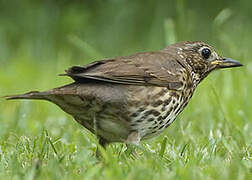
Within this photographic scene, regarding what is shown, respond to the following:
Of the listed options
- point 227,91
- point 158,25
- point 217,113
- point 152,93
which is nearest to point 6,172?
point 152,93

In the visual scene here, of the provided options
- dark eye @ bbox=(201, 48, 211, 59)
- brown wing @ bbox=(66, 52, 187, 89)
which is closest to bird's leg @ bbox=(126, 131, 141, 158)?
brown wing @ bbox=(66, 52, 187, 89)

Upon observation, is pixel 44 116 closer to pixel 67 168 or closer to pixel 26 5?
pixel 67 168

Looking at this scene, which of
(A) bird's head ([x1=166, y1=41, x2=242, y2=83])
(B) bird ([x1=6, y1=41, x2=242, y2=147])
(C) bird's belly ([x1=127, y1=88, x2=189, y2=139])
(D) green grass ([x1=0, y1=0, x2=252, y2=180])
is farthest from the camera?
(A) bird's head ([x1=166, y1=41, x2=242, y2=83])

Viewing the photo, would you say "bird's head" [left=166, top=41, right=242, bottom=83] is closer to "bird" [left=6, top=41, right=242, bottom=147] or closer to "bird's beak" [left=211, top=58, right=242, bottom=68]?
"bird's beak" [left=211, top=58, right=242, bottom=68]

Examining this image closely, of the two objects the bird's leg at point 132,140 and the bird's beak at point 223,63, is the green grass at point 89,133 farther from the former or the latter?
the bird's beak at point 223,63

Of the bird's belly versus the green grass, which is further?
the bird's belly

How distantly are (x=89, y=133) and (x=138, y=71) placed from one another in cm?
61

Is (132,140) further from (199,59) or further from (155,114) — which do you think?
(199,59)

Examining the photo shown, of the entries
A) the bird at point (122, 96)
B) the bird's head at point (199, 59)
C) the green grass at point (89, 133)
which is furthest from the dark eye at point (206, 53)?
the bird at point (122, 96)

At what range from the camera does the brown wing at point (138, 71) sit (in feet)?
16.5

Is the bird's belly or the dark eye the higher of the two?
the dark eye

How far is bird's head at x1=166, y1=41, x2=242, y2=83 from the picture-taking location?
609 cm

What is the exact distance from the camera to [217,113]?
22.9 ft

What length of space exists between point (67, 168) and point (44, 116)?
11.1 feet
